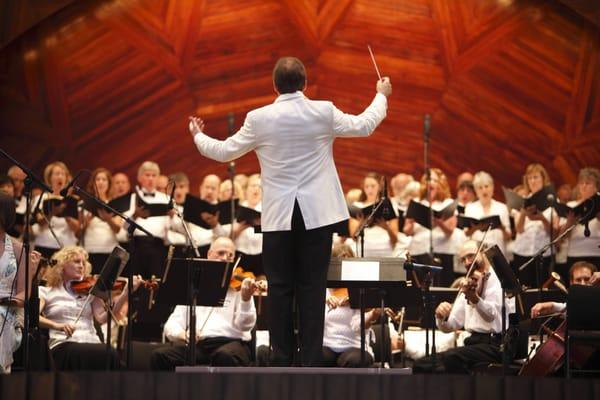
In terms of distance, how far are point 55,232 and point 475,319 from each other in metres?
4.08

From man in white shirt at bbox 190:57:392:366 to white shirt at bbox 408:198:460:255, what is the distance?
4234 mm

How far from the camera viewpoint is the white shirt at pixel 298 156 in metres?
5.43

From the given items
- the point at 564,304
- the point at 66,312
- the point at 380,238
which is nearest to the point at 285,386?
the point at 564,304

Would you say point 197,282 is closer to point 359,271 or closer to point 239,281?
point 239,281

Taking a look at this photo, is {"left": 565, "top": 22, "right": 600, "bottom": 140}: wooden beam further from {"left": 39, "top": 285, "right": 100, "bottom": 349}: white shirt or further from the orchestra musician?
the orchestra musician

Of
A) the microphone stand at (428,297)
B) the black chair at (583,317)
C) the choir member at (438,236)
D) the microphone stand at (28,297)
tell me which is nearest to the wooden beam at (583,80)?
the choir member at (438,236)

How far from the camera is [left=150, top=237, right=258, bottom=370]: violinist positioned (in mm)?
7324

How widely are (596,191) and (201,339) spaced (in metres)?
3.87

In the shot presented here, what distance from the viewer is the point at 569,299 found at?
233 inches

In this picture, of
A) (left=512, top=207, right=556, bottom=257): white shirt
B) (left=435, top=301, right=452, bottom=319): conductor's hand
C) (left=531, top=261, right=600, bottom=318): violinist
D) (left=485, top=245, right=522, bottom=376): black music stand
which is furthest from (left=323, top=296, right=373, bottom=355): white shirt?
(left=512, top=207, right=556, bottom=257): white shirt

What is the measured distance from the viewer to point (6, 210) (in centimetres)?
555

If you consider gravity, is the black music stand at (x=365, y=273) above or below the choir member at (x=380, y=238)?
below

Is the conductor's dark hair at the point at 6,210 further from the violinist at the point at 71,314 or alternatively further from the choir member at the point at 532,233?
the choir member at the point at 532,233

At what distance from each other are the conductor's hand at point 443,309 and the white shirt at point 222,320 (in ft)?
4.51
